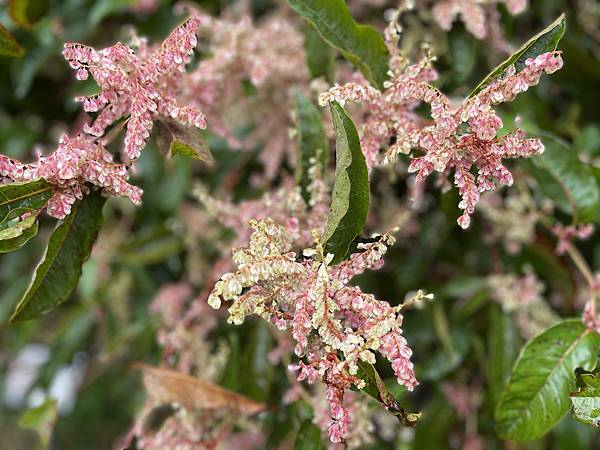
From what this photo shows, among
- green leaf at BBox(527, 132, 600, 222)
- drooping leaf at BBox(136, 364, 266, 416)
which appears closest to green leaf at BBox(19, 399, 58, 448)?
drooping leaf at BBox(136, 364, 266, 416)

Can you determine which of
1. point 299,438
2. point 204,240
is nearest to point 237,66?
point 204,240

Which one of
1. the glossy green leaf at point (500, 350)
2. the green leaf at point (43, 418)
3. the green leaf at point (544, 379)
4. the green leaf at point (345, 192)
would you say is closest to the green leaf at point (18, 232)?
the green leaf at point (345, 192)

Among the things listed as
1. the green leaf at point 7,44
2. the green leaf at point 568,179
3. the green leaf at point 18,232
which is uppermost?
the green leaf at point 7,44

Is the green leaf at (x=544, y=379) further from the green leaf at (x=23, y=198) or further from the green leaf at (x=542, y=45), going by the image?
the green leaf at (x=23, y=198)

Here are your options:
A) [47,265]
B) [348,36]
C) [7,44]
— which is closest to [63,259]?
[47,265]

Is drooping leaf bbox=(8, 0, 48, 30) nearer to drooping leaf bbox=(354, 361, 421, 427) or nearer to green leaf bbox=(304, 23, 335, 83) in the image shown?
green leaf bbox=(304, 23, 335, 83)

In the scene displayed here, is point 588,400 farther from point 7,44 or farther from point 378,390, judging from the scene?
point 7,44
